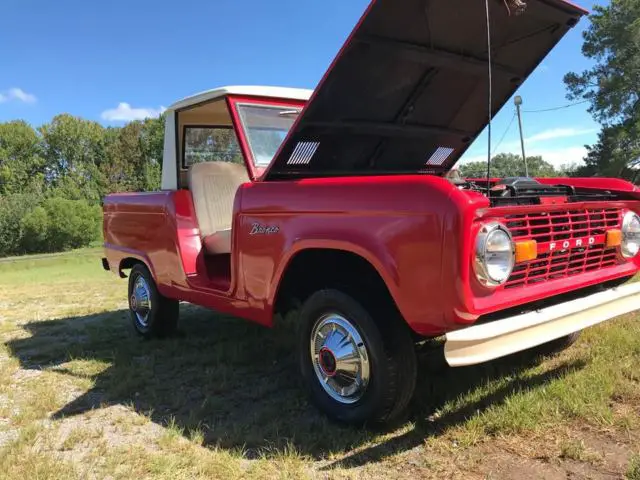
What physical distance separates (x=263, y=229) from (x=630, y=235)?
226 centimetres

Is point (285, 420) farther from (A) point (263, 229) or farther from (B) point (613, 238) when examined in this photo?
(B) point (613, 238)

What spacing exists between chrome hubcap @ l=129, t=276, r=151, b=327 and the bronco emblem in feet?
6.82

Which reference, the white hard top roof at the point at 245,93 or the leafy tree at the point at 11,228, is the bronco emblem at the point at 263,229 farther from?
the leafy tree at the point at 11,228

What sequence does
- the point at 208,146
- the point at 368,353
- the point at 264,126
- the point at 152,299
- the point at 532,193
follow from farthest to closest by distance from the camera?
1. the point at 208,146
2. the point at 152,299
3. the point at 264,126
4. the point at 532,193
5. the point at 368,353

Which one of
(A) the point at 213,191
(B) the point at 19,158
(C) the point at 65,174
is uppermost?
(B) the point at 19,158

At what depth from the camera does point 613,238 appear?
2967 mm

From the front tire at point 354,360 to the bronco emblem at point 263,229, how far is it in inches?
19.4

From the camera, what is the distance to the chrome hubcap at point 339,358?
2.66m

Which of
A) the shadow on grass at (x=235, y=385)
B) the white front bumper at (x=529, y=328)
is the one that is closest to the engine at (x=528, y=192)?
the white front bumper at (x=529, y=328)

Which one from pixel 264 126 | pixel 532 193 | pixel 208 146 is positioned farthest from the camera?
pixel 208 146

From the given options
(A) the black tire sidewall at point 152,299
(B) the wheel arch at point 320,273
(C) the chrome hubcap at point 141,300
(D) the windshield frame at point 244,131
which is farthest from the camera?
(C) the chrome hubcap at point 141,300

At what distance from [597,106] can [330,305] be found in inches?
1304

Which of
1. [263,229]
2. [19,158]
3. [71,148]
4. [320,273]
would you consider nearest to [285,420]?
[320,273]

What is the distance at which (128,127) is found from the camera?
5222 cm
